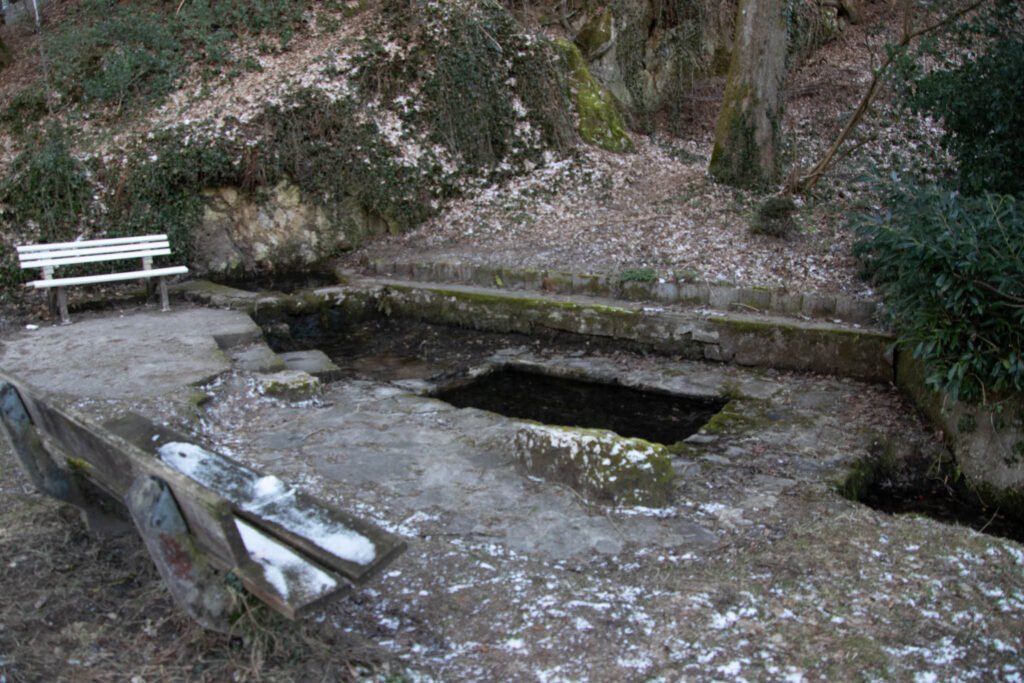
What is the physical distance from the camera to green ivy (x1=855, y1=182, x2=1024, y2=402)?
4.14 m

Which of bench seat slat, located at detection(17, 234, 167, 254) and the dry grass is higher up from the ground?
bench seat slat, located at detection(17, 234, 167, 254)

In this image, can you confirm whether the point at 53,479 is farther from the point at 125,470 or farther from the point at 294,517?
the point at 294,517

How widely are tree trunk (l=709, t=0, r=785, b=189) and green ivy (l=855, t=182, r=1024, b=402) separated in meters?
4.66

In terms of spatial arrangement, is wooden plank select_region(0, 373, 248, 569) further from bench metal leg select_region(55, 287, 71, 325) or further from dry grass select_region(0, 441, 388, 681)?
bench metal leg select_region(55, 287, 71, 325)

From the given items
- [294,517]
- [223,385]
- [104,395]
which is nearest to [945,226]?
[294,517]

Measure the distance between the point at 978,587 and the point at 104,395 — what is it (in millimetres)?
5096

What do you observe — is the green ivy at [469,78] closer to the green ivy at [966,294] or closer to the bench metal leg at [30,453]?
the green ivy at [966,294]

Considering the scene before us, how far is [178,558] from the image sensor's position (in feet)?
7.97

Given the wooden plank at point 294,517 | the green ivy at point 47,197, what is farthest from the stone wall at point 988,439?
the green ivy at point 47,197

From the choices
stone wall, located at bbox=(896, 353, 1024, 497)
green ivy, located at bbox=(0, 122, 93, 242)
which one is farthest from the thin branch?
green ivy, located at bbox=(0, 122, 93, 242)

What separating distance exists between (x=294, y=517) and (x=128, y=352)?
13.8 feet

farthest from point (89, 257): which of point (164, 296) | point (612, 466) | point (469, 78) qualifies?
point (612, 466)

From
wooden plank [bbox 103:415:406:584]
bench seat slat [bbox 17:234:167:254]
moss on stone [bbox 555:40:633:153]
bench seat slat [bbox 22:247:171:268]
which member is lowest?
wooden plank [bbox 103:415:406:584]

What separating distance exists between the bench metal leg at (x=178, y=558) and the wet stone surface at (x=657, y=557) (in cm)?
50
